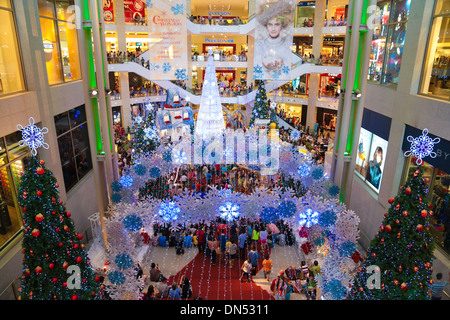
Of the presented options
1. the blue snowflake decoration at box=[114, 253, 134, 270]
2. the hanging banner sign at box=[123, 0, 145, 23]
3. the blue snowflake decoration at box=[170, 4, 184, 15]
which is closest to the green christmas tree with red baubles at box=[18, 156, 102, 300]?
the blue snowflake decoration at box=[114, 253, 134, 270]

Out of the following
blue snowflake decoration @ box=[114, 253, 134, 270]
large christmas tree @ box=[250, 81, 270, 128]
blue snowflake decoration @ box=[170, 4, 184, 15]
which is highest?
blue snowflake decoration @ box=[170, 4, 184, 15]

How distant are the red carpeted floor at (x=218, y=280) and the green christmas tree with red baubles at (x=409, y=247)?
3.80 metres

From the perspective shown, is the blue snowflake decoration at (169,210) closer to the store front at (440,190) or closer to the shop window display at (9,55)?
the shop window display at (9,55)

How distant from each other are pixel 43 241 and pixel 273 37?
61.5 feet

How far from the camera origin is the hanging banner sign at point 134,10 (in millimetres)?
24683

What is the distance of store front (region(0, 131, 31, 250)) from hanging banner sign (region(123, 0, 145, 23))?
19309 millimetres

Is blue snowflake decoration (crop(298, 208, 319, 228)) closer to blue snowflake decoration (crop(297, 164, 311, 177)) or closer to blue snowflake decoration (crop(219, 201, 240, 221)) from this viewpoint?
blue snowflake decoration (crop(219, 201, 240, 221))

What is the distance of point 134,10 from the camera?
25.4 m

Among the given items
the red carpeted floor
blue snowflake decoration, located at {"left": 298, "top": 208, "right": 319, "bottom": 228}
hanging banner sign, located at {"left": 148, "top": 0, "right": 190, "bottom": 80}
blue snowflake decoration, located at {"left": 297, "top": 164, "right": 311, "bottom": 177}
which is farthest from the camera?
hanging banner sign, located at {"left": 148, "top": 0, "right": 190, "bottom": 80}

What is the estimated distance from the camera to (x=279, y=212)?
8594 mm

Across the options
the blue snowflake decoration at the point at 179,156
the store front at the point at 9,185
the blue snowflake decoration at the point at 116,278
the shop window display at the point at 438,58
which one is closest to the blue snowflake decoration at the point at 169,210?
the blue snowflake decoration at the point at 116,278

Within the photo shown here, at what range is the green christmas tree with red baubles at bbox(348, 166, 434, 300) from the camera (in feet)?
16.0
